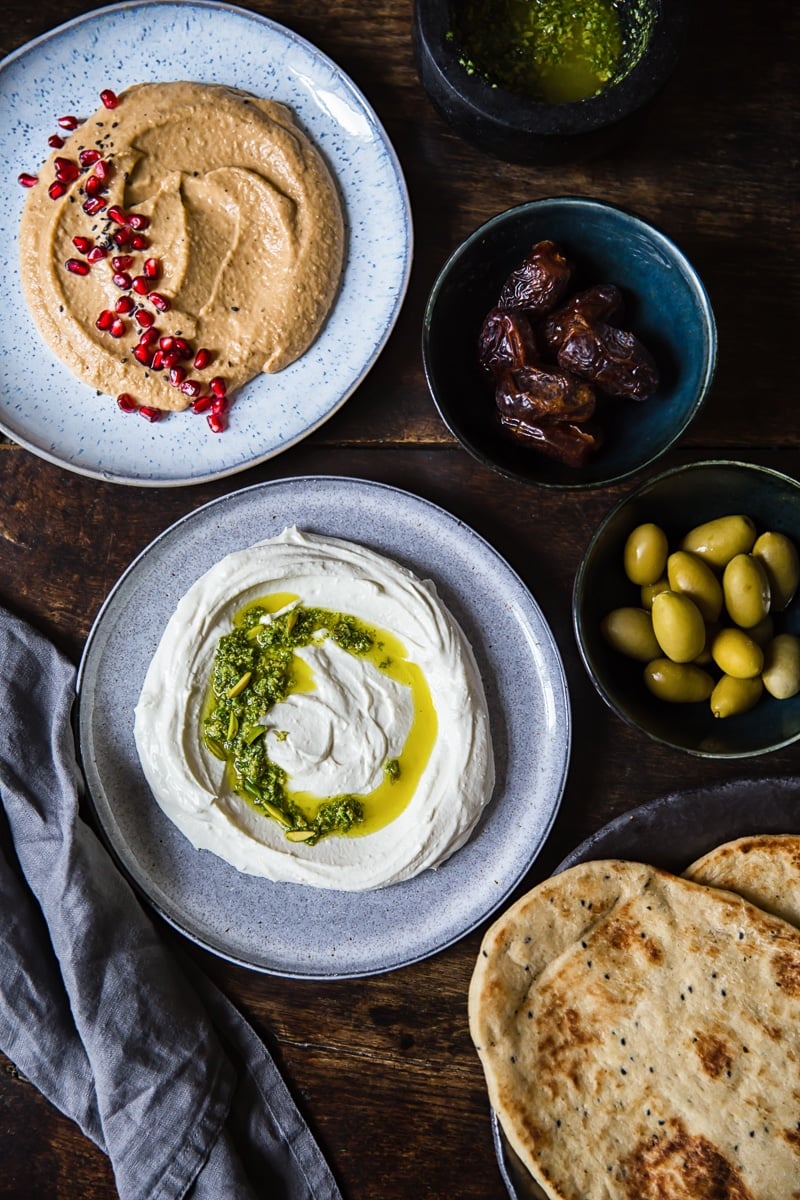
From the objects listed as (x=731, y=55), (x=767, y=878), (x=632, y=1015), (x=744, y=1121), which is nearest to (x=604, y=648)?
(x=767, y=878)

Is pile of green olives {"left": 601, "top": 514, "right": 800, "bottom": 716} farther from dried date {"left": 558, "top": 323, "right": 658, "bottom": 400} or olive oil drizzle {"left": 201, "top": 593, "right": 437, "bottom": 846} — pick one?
olive oil drizzle {"left": 201, "top": 593, "right": 437, "bottom": 846}

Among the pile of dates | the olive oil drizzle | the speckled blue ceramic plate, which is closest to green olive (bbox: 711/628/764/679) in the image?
the pile of dates

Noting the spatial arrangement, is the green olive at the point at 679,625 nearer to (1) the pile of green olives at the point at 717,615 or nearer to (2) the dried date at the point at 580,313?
(1) the pile of green olives at the point at 717,615

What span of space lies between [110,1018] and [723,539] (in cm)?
173

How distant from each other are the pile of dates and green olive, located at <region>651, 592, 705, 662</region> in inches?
13.9

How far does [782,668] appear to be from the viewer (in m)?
2.18

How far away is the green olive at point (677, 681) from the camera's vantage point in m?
2.17

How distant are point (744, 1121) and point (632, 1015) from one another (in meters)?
0.31

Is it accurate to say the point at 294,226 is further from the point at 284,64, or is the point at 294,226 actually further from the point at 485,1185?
the point at 485,1185

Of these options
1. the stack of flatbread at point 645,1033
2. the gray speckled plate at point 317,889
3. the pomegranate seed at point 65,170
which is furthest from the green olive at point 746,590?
the pomegranate seed at point 65,170

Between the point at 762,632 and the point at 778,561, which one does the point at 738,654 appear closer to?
the point at 762,632

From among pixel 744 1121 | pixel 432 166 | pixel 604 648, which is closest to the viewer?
pixel 744 1121

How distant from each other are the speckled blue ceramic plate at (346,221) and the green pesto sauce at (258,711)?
1.28 ft

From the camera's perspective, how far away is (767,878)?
7.21 ft
